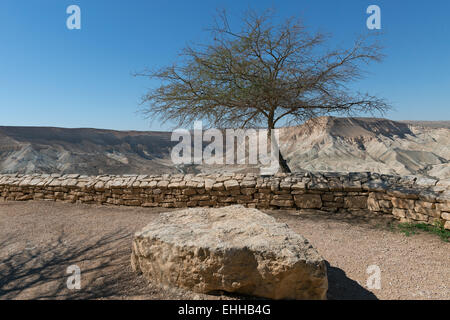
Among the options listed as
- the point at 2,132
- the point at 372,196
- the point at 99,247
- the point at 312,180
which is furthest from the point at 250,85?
the point at 2,132

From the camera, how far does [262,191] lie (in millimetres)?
5883

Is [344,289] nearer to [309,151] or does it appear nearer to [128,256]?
[128,256]

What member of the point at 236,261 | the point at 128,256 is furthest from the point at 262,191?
the point at 236,261

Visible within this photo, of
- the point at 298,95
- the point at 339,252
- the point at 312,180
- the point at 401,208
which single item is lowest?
the point at 339,252

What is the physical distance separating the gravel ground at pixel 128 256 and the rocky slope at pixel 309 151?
16.3m

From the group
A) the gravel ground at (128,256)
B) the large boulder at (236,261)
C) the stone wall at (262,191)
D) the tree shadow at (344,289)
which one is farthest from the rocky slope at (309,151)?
the large boulder at (236,261)

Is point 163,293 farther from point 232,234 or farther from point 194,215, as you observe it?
point 194,215

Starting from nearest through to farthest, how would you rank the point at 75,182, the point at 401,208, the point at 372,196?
the point at 401,208
the point at 372,196
the point at 75,182

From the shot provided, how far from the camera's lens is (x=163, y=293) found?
2473 millimetres

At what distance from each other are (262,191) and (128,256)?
11.0 feet

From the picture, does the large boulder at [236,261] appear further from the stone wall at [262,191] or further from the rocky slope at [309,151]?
the rocky slope at [309,151]

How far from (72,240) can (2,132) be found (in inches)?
1681

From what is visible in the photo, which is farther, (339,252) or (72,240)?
(72,240)
